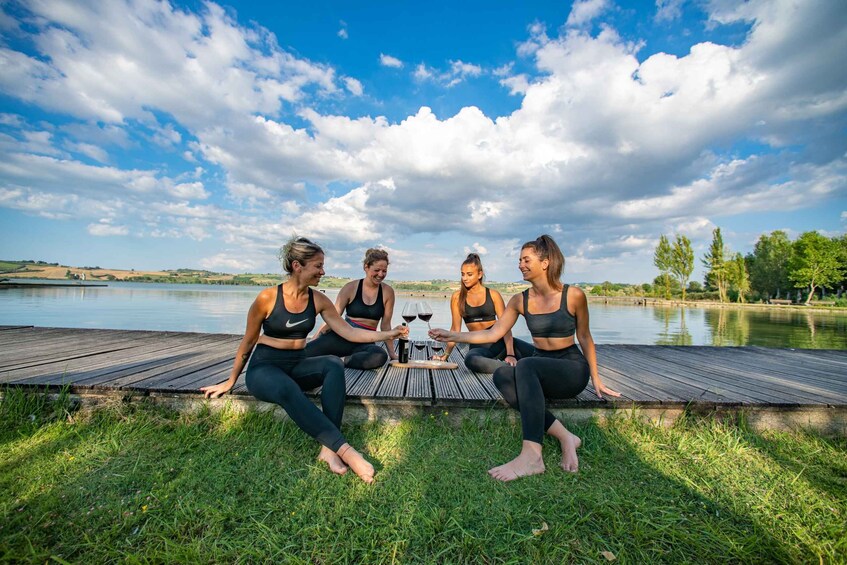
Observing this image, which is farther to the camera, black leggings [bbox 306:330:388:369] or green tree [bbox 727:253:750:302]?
green tree [bbox 727:253:750:302]

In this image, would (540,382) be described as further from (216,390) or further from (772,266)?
(772,266)

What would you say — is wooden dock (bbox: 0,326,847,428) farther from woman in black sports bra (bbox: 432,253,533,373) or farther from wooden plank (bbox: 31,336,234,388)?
woman in black sports bra (bbox: 432,253,533,373)

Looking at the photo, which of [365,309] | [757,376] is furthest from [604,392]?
[365,309]

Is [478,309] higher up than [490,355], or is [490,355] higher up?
[478,309]

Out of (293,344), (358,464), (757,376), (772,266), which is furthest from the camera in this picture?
(772,266)

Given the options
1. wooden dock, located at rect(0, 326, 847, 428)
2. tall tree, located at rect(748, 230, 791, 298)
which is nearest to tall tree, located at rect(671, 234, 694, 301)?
tall tree, located at rect(748, 230, 791, 298)

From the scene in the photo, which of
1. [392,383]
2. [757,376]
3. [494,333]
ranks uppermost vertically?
[494,333]

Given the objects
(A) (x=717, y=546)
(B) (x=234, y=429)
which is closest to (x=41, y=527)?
(B) (x=234, y=429)

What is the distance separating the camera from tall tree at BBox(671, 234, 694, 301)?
42688 mm

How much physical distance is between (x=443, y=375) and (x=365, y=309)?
51.7 inches

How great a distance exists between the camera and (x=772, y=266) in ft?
148

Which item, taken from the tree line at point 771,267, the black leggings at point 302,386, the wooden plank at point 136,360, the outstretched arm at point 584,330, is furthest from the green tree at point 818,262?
the wooden plank at point 136,360

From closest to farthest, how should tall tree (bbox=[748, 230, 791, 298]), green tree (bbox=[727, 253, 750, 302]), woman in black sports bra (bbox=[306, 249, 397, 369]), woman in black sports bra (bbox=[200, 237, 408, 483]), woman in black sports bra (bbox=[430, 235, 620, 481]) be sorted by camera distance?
woman in black sports bra (bbox=[430, 235, 620, 481]) → woman in black sports bra (bbox=[200, 237, 408, 483]) → woman in black sports bra (bbox=[306, 249, 397, 369]) → green tree (bbox=[727, 253, 750, 302]) → tall tree (bbox=[748, 230, 791, 298])

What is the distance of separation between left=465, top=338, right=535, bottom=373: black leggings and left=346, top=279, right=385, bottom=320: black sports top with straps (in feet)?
4.02
